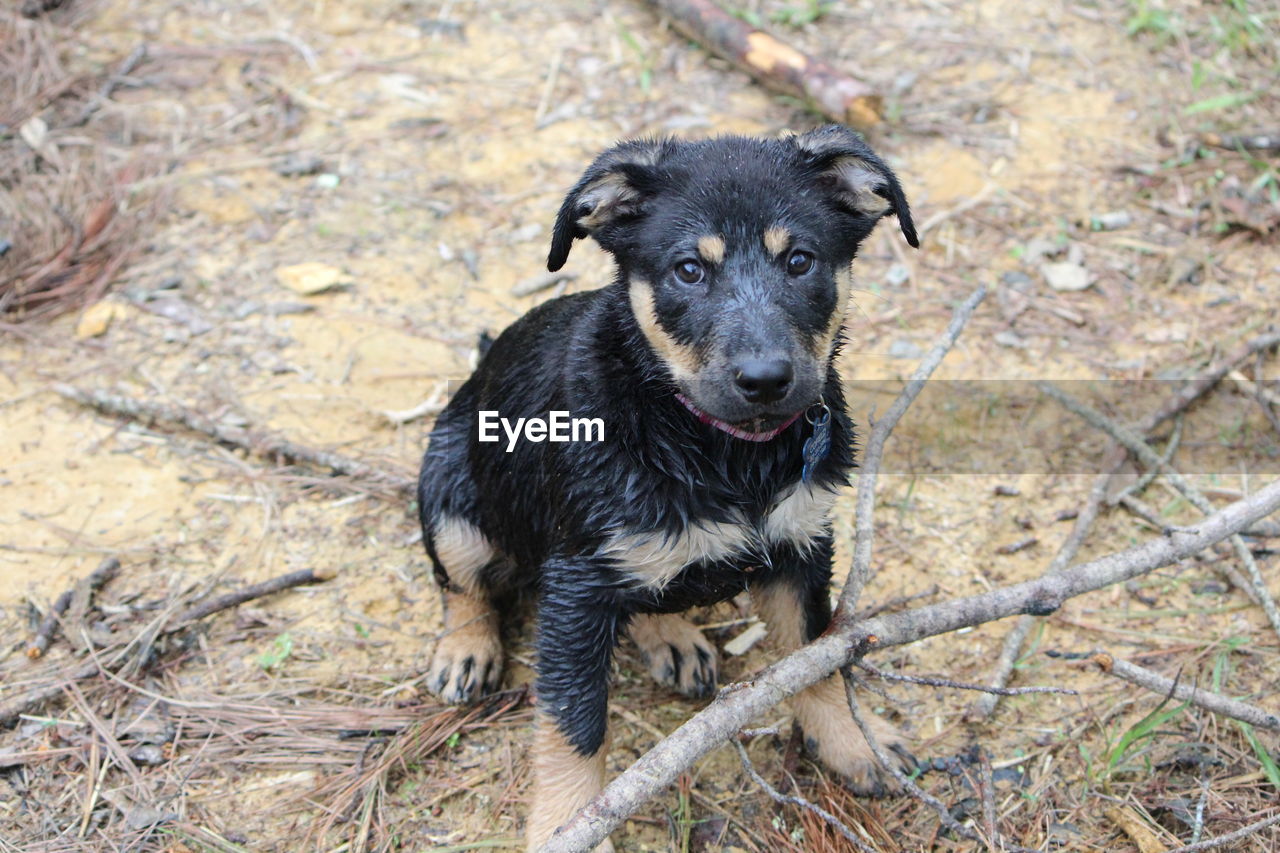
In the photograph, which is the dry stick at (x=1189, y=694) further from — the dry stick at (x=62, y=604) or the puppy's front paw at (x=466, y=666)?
the dry stick at (x=62, y=604)

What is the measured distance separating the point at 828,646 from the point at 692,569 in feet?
1.58

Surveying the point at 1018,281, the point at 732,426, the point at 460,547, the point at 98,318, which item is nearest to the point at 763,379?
the point at 732,426

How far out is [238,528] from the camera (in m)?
4.62

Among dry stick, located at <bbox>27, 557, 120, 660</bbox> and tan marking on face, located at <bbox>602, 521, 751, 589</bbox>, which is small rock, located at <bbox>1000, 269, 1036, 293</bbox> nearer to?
tan marking on face, located at <bbox>602, 521, 751, 589</bbox>

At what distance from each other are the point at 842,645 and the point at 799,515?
0.42m

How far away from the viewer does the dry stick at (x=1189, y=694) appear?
322 cm

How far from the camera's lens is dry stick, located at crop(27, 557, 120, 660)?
13.2 feet

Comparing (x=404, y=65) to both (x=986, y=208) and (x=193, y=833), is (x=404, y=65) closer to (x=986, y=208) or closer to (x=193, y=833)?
(x=986, y=208)

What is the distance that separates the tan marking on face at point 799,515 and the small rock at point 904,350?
220 cm

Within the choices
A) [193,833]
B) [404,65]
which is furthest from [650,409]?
[404,65]

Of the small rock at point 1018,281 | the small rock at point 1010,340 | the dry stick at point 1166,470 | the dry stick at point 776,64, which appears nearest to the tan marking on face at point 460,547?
the dry stick at point 1166,470

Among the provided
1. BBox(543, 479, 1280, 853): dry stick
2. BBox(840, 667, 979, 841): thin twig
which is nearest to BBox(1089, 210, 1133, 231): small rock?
BBox(543, 479, 1280, 853): dry stick

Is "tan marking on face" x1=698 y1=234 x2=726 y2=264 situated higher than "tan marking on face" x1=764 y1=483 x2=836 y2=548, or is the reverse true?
"tan marking on face" x1=698 y1=234 x2=726 y2=264

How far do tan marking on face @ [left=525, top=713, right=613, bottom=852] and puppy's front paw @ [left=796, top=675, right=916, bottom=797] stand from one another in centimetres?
79
